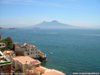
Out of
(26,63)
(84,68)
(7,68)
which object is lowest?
(84,68)

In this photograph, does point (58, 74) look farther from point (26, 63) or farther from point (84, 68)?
point (84, 68)

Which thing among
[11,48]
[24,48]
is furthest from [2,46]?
[24,48]

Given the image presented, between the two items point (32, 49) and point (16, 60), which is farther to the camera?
point (32, 49)

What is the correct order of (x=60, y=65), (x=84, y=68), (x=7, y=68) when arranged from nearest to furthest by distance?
(x=7, y=68), (x=84, y=68), (x=60, y=65)

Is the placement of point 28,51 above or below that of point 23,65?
above

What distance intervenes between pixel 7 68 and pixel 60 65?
69.1 feet

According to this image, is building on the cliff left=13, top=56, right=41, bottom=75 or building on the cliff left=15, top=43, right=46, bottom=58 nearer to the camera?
building on the cliff left=13, top=56, right=41, bottom=75

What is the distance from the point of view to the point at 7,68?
10141 millimetres

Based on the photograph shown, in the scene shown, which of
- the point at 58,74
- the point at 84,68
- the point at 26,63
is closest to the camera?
the point at 58,74

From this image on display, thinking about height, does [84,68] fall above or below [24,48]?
below

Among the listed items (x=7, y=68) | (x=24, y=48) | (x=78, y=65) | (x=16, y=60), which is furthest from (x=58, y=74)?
(x=24, y=48)

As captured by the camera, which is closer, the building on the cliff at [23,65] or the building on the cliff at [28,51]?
the building on the cliff at [23,65]

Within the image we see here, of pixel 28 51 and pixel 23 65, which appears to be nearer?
pixel 23 65

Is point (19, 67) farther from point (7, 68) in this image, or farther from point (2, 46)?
point (7, 68)
